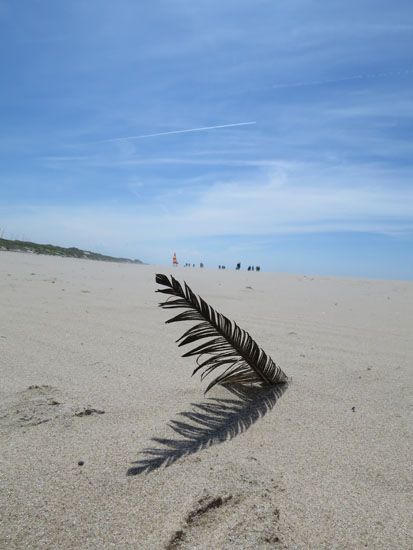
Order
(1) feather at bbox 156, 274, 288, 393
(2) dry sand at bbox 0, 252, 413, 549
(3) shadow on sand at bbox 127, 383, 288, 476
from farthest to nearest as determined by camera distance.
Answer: (1) feather at bbox 156, 274, 288, 393 → (3) shadow on sand at bbox 127, 383, 288, 476 → (2) dry sand at bbox 0, 252, 413, 549

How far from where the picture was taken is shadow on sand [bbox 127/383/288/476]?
1.48 metres

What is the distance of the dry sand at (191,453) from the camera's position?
1.15m

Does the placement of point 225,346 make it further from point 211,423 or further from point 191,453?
point 191,453

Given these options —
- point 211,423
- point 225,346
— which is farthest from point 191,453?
point 225,346

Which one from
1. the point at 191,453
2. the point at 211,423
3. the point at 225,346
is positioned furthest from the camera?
the point at 225,346

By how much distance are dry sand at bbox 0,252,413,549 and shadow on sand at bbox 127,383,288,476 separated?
0.01 metres

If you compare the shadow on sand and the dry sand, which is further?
the shadow on sand

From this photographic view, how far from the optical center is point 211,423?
1.78 m

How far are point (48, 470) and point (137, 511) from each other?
35 cm

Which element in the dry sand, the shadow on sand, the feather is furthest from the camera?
the feather

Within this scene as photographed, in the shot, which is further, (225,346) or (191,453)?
(225,346)

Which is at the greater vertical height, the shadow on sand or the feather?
the feather

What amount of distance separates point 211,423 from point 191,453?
27 cm

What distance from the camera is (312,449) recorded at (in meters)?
1.60
